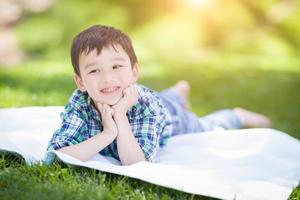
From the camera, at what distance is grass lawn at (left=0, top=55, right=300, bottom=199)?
279 centimetres

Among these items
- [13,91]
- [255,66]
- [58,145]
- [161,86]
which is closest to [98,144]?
[58,145]

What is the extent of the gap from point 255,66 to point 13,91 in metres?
3.36

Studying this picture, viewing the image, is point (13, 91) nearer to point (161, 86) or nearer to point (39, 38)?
point (161, 86)

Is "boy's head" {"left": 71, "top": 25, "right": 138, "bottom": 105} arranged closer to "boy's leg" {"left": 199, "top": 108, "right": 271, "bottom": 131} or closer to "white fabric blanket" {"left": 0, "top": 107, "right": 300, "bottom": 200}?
"white fabric blanket" {"left": 0, "top": 107, "right": 300, "bottom": 200}

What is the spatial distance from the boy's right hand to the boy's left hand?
0.03 meters

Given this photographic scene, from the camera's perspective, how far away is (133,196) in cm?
280

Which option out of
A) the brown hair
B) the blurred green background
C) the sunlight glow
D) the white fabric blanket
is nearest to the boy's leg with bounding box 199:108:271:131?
the white fabric blanket

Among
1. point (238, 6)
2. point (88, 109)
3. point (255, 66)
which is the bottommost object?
point (88, 109)

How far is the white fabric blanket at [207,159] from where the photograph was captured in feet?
9.66

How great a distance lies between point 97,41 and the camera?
3152mm

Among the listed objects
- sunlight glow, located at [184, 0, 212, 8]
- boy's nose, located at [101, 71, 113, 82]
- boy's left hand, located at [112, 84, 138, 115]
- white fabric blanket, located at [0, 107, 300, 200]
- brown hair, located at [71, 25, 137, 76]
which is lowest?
white fabric blanket, located at [0, 107, 300, 200]

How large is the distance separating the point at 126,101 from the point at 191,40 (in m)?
6.34

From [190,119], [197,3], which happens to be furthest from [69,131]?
[197,3]

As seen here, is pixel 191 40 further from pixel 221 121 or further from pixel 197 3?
pixel 221 121
